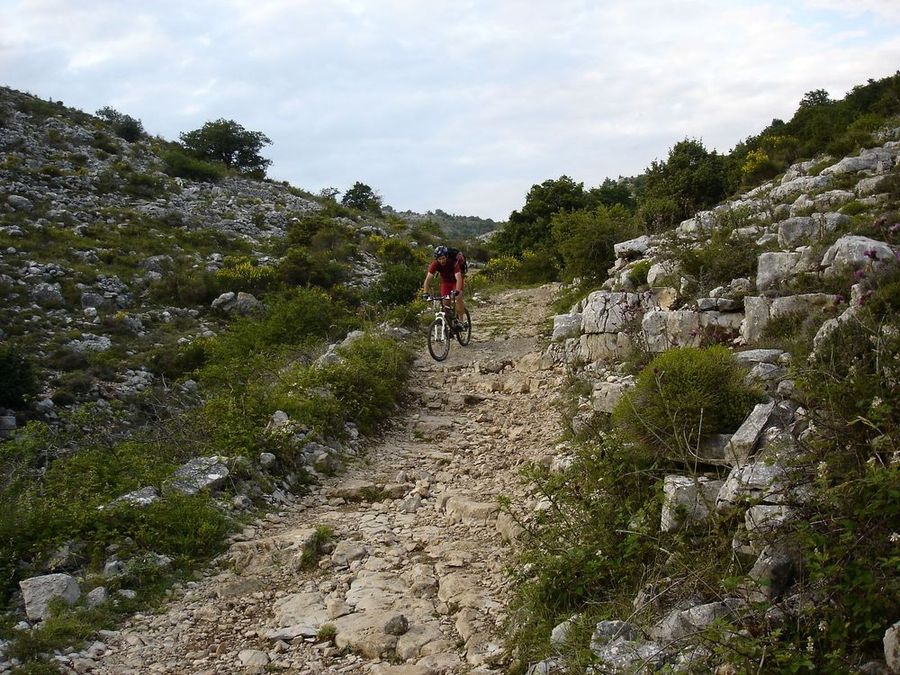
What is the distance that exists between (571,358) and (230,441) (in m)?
5.17

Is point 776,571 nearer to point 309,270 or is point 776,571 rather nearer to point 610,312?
point 610,312

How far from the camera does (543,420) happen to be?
8445 millimetres

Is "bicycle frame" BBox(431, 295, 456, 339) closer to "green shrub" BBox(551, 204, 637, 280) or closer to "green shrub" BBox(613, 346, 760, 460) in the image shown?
"green shrub" BBox(551, 204, 637, 280)

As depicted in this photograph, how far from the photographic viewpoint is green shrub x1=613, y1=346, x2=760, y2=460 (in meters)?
4.91

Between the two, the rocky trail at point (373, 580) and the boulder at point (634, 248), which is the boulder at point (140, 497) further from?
the boulder at point (634, 248)

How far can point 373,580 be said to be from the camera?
5047 mm

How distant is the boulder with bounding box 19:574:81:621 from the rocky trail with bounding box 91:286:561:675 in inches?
19.0

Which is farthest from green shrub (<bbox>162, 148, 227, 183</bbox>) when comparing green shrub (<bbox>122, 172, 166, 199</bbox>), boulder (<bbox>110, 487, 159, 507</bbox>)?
boulder (<bbox>110, 487, 159, 507</bbox>)

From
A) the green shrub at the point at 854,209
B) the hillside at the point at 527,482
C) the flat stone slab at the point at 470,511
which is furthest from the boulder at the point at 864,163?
the flat stone slab at the point at 470,511

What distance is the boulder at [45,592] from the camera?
4.46 metres

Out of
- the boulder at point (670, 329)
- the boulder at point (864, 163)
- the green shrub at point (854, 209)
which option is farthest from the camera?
the boulder at point (864, 163)

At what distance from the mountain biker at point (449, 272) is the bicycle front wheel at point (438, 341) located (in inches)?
22.1

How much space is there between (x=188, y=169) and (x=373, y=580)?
32063mm

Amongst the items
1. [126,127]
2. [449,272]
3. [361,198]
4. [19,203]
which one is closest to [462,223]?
[361,198]
